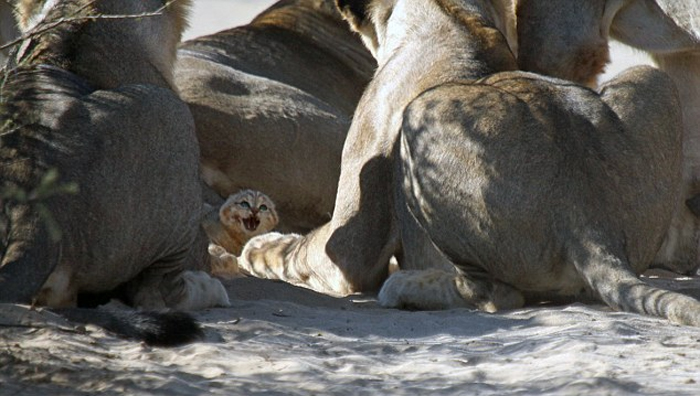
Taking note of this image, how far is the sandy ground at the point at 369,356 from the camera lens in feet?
14.1

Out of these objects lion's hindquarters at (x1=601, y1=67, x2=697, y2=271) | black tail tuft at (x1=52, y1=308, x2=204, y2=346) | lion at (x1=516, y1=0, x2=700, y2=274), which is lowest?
black tail tuft at (x1=52, y1=308, x2=204, y2=346)

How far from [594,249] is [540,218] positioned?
9.9 inches

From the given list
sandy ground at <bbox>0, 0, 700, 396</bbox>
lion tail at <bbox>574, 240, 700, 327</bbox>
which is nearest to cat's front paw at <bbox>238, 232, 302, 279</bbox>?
sandy ground at <bbox>0, 0, 700, 396</bbox>

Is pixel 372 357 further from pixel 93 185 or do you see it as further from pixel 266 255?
pixel 266 255

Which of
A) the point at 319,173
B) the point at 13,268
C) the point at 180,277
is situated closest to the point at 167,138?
the point at 180,277

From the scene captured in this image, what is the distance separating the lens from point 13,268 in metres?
5.17

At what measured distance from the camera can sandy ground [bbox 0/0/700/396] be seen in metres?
4.30

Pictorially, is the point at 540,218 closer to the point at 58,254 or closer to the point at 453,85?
the point at 453,85

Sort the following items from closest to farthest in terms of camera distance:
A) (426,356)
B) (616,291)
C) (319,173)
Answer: (426,356)
(616,291)
(319,173)

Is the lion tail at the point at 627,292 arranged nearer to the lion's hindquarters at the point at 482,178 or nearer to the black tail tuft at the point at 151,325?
the lion's hindquarters at the point at 482,178

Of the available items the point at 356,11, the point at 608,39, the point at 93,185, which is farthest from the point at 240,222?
the point at 93,185

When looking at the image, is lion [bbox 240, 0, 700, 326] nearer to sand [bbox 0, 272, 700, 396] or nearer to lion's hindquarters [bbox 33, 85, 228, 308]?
sand [bbox 0, 272, 700, 396]

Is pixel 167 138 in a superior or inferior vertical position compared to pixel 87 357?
superior

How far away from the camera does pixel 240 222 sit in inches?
337
